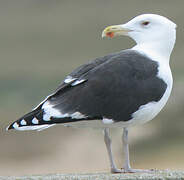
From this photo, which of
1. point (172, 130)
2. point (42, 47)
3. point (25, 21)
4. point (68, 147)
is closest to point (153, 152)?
point (172, 130)

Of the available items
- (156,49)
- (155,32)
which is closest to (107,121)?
(156,49)

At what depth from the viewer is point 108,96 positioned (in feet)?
28.2

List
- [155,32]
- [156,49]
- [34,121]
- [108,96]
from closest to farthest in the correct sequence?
[34,121] < [108,96] < [156,49] < [155,32]

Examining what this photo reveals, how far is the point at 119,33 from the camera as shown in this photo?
31.7 feet

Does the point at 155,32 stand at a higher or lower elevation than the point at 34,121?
higher

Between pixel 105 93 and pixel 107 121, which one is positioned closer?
pixel 107 121

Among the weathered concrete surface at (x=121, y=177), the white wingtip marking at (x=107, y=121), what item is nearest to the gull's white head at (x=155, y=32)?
the white wingtip marking at (x=107, y=121)

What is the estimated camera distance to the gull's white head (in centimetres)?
930

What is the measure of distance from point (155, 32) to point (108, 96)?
117 cm

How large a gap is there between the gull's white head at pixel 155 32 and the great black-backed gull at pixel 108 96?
344 millimetres

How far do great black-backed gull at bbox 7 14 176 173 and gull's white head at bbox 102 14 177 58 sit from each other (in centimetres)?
34

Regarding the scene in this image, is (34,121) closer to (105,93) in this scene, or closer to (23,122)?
(23,122)

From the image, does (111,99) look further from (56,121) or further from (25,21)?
(25,21)

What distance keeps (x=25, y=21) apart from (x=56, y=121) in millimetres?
45097
